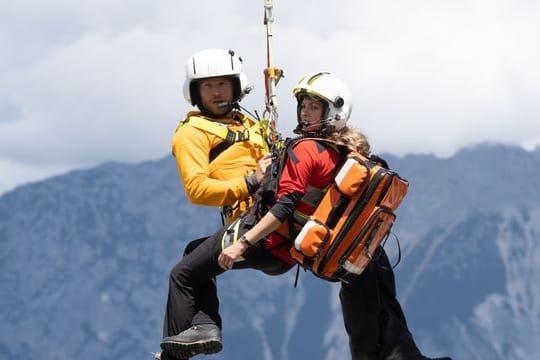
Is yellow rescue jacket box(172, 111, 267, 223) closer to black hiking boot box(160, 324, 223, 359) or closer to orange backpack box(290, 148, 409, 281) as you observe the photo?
orange backpack box(290, 148, 409, 281)

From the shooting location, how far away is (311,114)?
14945 millimetres

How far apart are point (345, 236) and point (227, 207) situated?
1.61 m

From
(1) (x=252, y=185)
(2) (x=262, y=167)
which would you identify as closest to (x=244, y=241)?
(1) (x=252, y=185)

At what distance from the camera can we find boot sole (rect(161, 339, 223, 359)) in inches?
599

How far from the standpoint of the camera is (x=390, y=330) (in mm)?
15789

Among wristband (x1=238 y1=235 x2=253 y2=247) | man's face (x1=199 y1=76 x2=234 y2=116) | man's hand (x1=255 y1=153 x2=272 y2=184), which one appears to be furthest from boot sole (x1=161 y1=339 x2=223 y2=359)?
man's face (x1=199 y1=76 x2=234 y2=116)

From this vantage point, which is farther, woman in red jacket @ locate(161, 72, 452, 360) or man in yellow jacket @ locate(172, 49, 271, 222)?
man in yellow jacket @ locate(172, 49, 271, 222)

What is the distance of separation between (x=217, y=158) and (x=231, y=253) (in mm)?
1181

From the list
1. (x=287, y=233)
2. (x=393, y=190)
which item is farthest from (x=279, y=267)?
(x=393, y=190)

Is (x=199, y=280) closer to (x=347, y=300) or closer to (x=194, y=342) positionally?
(x=194, y=342)

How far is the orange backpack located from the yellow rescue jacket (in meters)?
0.89

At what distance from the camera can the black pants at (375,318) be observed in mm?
15609

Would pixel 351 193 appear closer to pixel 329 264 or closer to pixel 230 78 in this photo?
pixel 329 264

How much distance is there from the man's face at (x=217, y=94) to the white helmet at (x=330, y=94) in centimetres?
102
